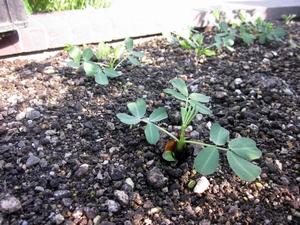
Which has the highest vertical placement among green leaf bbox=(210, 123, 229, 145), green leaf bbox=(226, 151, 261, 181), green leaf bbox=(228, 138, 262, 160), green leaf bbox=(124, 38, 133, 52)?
green leaf bbox=(124, 38, 133, 52)

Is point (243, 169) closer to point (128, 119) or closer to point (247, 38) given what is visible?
point (128, 119)

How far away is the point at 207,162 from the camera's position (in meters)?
0.89

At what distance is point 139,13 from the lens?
2234 millimetres

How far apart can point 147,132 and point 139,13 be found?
149cm

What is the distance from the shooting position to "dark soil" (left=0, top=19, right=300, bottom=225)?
89 centimetres

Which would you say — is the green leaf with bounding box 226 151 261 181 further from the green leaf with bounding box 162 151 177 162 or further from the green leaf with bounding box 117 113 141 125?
the green leaf with bounding box 117 113 141 125

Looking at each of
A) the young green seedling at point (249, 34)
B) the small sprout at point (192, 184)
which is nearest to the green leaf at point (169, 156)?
the small sprout at point (192, 184)

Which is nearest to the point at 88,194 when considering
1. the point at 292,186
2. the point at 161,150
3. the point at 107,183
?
the point at 107,183

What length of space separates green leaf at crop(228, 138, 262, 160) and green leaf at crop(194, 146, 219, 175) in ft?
0.22

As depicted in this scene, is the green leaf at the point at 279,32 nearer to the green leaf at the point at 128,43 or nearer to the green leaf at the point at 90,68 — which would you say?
the green leaf at the point at 128,43

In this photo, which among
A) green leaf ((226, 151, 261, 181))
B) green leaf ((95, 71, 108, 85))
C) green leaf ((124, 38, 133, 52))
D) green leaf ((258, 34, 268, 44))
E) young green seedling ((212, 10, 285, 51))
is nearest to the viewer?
green leaf ((226, 151, 261, 181))

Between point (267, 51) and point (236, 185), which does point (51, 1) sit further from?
point (236, 185)

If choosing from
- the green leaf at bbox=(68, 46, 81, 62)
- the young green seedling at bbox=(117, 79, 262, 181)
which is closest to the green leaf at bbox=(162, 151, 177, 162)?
the young green seedling at bbox=(117, 79, 262, 181)

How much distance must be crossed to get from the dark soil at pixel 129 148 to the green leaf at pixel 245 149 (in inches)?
5.9
